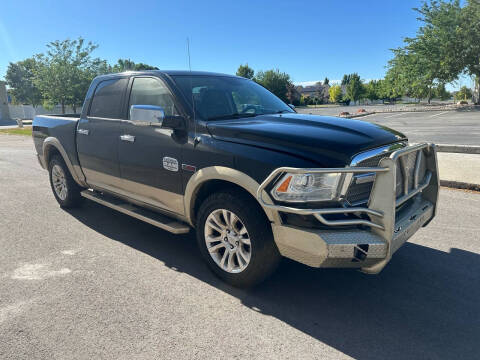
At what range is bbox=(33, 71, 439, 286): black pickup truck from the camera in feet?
8.43

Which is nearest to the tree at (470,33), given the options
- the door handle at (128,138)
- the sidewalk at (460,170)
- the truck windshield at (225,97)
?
the sidewalk at (460,170)

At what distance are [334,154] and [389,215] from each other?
1.90 ft

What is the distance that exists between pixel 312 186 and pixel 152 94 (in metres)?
2.26

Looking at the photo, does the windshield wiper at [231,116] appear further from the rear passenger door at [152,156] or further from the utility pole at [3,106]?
the utility pole at [3,106]

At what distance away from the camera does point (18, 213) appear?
5.58m

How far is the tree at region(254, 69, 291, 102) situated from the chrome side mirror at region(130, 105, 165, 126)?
72.3 meters

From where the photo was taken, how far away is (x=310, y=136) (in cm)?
283

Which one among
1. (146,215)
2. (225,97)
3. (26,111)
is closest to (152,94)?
(225,97)

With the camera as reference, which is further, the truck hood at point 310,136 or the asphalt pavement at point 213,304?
the truck hood at point 310,136

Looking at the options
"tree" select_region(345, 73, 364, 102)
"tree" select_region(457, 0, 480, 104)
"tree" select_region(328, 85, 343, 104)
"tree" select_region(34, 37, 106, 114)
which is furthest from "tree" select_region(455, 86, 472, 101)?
"tree" select_region(34, 37, 106, 114)

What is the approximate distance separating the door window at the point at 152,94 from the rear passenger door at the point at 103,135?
0.24 m

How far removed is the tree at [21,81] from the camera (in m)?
74.1

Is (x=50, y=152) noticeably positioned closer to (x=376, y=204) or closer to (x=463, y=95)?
(x=376, y=204)

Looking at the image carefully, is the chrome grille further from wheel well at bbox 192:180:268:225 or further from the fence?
the fence
